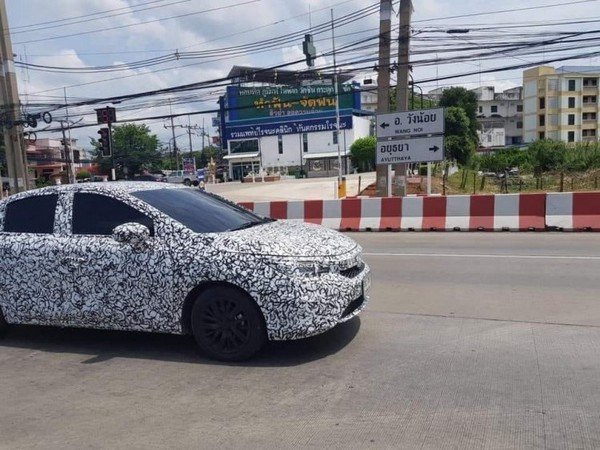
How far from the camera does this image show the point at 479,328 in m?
5.79

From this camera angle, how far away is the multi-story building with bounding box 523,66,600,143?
3885 inches

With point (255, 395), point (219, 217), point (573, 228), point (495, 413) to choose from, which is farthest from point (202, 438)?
point (573, 228)

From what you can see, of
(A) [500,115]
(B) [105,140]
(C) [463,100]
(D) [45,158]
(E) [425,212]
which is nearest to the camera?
(E) [425,212]

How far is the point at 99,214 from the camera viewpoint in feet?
18.4

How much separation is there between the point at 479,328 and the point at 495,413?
1972mm

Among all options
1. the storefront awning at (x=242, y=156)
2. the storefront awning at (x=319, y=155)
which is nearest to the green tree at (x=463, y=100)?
the storefront awning at (x=319, y=155)

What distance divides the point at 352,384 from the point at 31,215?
12.0ft

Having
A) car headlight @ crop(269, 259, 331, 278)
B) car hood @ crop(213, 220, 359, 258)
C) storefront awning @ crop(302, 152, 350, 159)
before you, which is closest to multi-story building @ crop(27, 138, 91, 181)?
storefront awning @ crop(302, 152, 350, 159)

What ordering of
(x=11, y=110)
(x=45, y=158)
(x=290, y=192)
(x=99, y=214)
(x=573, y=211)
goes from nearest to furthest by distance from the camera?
(x=99, y=214)
(x=573, y=211)
(x=11, y=110)
(x=290, y=192)
(x=45, y=158)

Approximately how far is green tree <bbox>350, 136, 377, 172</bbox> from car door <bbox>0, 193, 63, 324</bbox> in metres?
61.2

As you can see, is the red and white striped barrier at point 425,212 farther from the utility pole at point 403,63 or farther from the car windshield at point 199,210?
the car windshield at point 199,210

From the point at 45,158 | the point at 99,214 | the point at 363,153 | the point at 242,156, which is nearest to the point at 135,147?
the point at 45,158

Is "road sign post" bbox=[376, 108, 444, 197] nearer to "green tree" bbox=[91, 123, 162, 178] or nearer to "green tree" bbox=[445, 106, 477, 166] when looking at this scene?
"green tree" bbox=[445, 106, 477, 166]

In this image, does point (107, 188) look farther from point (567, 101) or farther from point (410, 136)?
point (567, 101)
